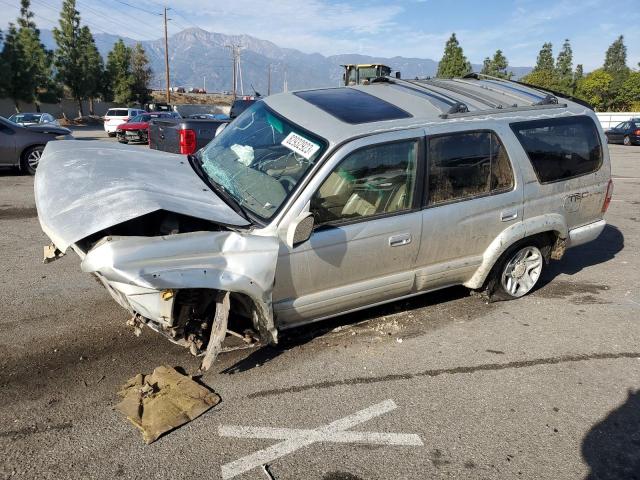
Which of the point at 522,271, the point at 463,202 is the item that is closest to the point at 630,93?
the point at 522,271

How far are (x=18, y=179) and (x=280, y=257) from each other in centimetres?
1004

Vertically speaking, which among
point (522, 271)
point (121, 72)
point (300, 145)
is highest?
point (121, 72)

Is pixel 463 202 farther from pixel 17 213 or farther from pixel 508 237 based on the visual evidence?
pixel 17 213

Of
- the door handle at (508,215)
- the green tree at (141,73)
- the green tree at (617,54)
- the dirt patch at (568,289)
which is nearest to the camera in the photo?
the door handle at (508,215)

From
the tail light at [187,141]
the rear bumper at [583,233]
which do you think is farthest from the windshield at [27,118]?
the rear bumper at [583,233]

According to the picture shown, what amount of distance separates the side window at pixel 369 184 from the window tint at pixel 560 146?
130 cm

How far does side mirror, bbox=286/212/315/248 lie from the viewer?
3.26 m

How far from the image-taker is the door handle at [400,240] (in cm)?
379

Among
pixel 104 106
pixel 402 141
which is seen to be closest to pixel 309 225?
pixel 402 141

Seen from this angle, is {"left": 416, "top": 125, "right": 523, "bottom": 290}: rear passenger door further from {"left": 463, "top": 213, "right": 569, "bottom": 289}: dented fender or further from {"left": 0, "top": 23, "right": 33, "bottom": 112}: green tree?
{"left": 0, "top": 23, "right": 33, "bottom": 112}: green tree

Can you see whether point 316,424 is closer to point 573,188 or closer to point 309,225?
point 309,225

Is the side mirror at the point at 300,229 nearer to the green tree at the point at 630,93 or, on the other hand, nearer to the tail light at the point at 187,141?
the tail light at the point at 187,141

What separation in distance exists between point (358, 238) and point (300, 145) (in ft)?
2.75

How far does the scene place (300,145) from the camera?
378cm
